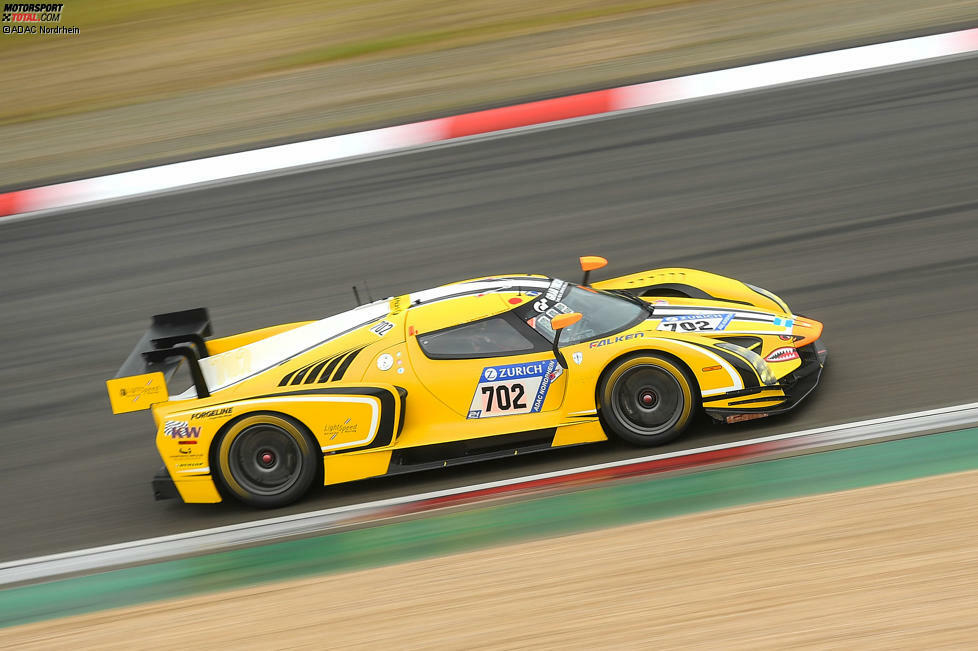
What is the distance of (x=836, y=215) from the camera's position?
35.1ft

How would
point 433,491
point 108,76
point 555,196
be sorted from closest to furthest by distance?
point 433,491
point 555,196
point 108,76

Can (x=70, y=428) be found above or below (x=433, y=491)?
above

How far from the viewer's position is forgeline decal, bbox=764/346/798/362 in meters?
7.10

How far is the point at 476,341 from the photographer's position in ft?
23.4

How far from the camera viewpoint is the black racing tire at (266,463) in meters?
7.08

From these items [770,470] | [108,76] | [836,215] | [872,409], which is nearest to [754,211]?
[836,215]

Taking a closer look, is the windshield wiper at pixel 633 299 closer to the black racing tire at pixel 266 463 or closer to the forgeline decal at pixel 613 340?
the forgeline decal at pixel 613 340

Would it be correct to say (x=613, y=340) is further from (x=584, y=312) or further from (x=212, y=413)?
(x=212, y=413)

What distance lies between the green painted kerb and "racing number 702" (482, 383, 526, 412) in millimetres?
673

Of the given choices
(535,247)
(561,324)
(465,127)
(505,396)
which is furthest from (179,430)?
(465,127)

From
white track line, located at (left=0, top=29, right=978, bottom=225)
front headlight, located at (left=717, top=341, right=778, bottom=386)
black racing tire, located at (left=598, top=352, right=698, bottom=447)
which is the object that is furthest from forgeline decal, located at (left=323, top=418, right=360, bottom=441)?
white track line, located at (left=0, top=29, right=978, bottom=225)

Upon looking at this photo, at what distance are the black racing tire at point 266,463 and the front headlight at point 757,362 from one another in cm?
290

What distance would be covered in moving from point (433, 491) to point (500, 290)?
1492 mm

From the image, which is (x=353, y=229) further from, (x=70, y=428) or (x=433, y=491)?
(x=433, y=491)
